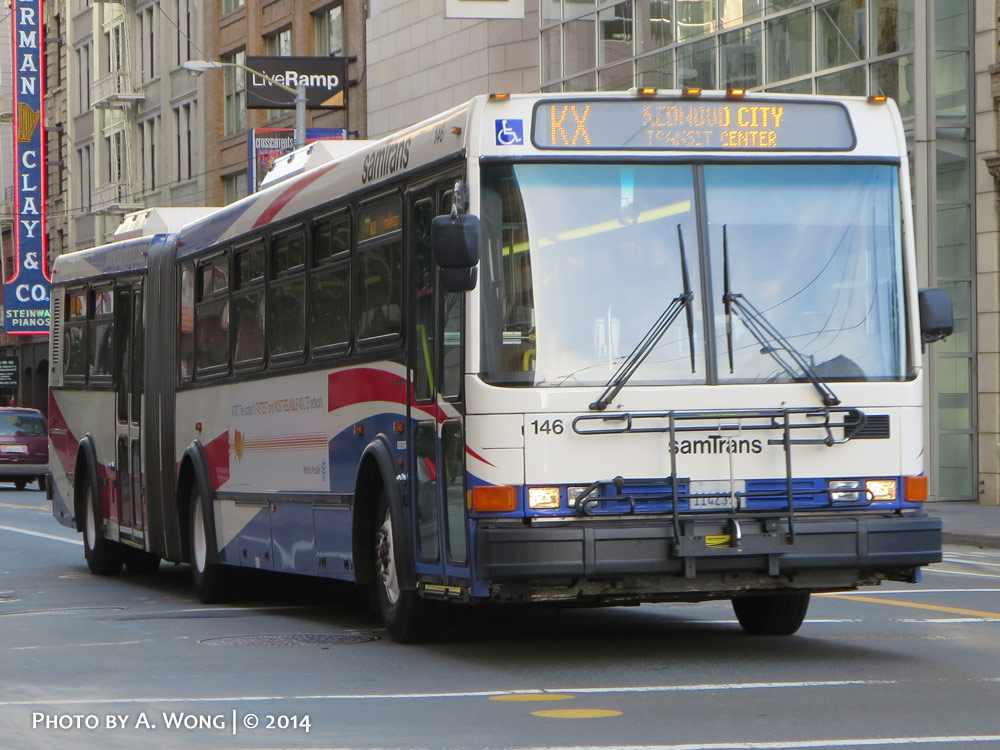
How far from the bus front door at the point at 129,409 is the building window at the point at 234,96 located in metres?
38.4

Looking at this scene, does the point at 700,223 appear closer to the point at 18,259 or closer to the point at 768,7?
the point at 768,7

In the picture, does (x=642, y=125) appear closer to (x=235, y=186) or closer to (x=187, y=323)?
(x=187, y=323)

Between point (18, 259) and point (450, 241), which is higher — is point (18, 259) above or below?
above

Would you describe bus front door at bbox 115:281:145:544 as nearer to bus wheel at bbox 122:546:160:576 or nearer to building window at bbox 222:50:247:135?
bus wheel at bbox 122:546:160:576

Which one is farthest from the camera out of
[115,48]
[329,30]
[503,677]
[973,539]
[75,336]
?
[115,48]

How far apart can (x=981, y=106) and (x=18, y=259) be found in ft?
151

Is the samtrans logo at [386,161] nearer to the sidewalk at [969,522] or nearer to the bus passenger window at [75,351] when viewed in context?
the bus passenger window at [75,351]

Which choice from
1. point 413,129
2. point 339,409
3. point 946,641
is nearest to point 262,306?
point 339,409

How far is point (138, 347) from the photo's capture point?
60.4 ft

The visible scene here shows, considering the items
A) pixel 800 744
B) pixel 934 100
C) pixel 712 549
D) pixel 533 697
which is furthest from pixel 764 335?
pixel 934 100

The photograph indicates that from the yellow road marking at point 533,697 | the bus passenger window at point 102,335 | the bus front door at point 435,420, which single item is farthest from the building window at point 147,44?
the yellow road marking at point 533,697

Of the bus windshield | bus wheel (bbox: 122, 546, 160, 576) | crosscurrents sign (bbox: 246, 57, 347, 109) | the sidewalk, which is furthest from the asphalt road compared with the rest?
crosscurrents sign (bbox: 246, 57, 347, 109)

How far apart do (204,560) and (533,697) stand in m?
7.20

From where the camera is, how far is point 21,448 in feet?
148
